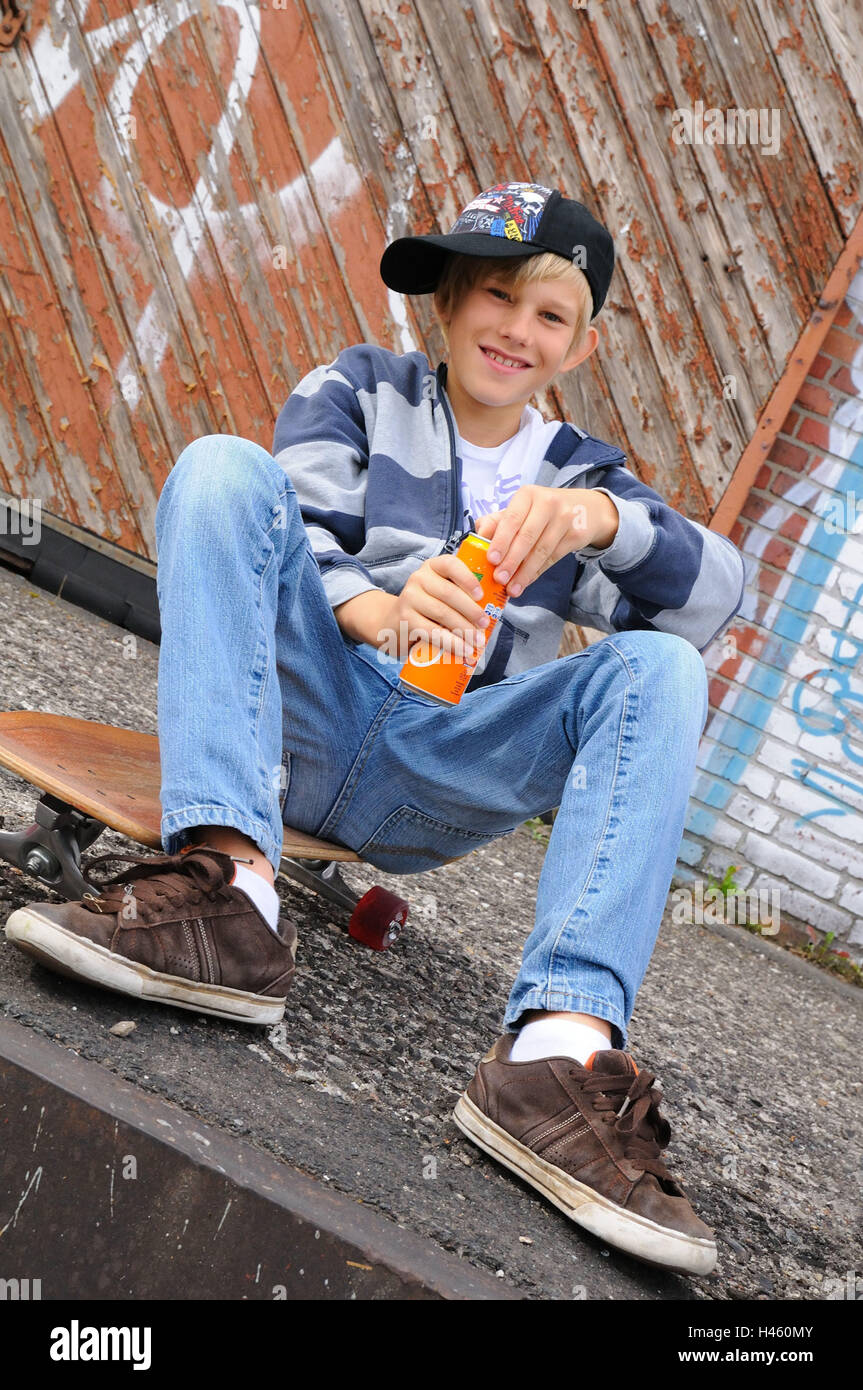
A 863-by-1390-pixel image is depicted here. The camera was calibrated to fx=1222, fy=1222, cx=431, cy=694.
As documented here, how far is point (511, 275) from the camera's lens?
6.35 ft

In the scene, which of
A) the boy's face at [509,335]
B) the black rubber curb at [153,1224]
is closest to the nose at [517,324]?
the boy's face at [509,335]

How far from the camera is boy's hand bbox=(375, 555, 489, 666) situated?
149cm

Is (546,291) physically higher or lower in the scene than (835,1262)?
higher

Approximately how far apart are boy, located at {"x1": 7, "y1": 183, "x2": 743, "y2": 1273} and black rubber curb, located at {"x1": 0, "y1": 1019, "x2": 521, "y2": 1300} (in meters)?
0.21

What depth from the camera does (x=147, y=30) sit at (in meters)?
3.96

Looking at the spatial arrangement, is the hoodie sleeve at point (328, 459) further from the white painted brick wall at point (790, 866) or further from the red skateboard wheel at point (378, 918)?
the white painted brick wall at point (790, 866)

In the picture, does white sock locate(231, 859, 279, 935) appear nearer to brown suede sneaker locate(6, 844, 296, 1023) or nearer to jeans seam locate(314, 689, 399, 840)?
brown suede sneaker locate(6, 844, 296, 1023)

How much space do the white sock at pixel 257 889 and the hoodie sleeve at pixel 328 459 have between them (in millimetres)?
556

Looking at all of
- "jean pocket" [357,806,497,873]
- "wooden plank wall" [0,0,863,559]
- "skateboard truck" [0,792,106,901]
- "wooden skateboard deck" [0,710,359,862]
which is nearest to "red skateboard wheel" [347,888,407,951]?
"jean pocket" [357,806,497,873]

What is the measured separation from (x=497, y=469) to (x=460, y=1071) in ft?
3.15

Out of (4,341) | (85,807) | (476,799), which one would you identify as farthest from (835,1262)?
(4,341)

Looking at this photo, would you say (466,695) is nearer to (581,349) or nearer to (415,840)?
(415,840)
